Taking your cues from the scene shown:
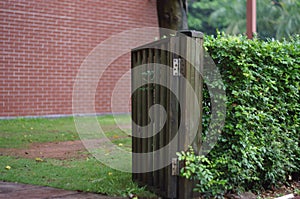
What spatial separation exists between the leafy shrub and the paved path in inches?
53.7

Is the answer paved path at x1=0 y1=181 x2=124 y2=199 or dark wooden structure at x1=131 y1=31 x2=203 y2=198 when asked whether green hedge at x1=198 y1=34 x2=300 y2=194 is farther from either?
paved path at x1=0 y1=181 x2=124 y2=199

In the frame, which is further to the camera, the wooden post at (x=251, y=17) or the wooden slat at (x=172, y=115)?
the wooden post at (x=251, y=17)

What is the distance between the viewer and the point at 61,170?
561 cm

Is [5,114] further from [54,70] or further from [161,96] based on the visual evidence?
[161,96]

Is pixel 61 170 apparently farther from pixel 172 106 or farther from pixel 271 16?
pixel 271 16

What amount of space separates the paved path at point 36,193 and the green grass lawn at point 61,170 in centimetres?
15

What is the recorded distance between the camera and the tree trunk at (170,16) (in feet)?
28.2

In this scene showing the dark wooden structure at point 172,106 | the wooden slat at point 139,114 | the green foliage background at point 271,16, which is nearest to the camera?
the dark wooden structure at point 172,106

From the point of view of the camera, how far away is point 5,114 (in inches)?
410

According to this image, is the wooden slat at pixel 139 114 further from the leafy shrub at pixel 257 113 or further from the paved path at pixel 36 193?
the leafy shrub at pixel 257 113

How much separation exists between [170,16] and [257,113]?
452 cm

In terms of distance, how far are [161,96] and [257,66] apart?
114 cm

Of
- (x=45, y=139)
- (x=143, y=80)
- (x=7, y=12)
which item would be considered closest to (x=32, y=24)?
(x=7, y=12)

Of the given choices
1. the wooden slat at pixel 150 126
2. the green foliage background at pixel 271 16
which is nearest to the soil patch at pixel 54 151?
the wooden slat at pixel 150 126
